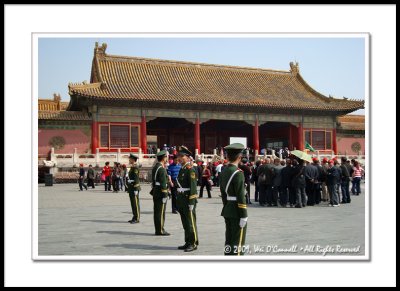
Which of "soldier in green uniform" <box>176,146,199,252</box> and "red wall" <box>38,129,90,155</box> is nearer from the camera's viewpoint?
"soldier in green uniform" <box>176,146,199,252</box>

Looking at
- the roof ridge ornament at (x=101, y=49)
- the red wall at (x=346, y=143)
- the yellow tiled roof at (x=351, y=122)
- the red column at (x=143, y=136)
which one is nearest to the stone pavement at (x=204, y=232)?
the red column at (x=143, y=136)

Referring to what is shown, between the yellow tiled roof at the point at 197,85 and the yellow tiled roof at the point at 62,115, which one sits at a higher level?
the yellow tiled roof at the point at 197,85

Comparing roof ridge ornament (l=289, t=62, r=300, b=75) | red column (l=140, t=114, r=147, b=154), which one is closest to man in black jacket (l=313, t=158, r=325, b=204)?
red column (l=140, t=114, r=147, b=154)

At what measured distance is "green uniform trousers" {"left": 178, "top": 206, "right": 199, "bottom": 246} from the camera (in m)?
7.29

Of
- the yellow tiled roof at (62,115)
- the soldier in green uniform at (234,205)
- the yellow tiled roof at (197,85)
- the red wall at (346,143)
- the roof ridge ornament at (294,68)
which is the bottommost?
the soldier in green uniform at (234,205)

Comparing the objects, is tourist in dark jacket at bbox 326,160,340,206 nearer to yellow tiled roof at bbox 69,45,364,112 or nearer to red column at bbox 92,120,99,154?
yellow tiled roof at bbox 69,45,364,112

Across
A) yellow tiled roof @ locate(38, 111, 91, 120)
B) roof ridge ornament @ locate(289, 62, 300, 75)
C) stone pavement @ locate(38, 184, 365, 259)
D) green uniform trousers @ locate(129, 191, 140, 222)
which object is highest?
roof ridge ornament @ locate(289, 62, 300, 75)

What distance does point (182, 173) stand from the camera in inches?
309

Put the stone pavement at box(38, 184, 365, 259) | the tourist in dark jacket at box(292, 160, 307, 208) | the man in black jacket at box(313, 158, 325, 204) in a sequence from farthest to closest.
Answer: the man in black jacket at box(313, 158, 325, 204) → the tourist in dark jacket at box(292, 160, 307, 208) → the stone pavement at box(38, 184, 365, 259)

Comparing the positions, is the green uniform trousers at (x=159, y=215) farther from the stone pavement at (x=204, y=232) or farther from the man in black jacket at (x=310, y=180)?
the man in black jacket at (x=310, y=180)

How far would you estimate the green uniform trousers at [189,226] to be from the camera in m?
7.29

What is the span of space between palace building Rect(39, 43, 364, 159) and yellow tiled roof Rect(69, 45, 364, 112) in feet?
0.20

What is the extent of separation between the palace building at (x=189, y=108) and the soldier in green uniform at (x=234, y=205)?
21.1 m

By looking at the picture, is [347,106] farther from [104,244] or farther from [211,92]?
[104,244]
